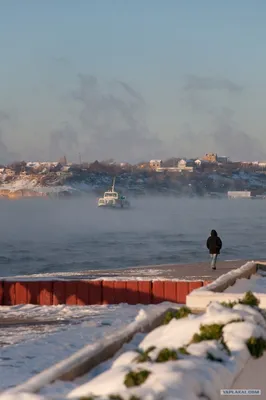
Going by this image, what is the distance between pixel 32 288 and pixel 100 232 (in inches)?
3195

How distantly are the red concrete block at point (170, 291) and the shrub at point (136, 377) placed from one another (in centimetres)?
1545

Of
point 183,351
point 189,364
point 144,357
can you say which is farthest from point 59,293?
point 189,364

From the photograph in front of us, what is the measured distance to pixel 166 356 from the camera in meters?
6.92

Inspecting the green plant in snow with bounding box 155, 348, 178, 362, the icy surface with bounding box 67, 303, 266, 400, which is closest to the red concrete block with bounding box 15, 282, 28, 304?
the icy surface with bounding box 67, 303, 266, 400

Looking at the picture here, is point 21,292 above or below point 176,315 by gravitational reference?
below

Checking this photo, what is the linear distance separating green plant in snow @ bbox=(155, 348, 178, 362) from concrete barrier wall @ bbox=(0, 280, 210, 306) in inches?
575

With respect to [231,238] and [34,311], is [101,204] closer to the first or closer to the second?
[231,238]

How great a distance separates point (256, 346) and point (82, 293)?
14585mm

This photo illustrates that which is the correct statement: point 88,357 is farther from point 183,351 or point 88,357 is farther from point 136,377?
point 136,377

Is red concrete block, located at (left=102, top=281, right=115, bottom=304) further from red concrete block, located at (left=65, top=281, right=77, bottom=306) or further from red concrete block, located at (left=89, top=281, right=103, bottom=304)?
red concrete block, located at (left=65, top=281, right=77, bottom=306)

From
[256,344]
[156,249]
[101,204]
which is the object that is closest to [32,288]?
[256,344]

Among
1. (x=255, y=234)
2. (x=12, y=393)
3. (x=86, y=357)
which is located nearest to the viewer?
(x=12, y=393)

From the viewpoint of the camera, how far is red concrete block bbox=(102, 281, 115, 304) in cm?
2217

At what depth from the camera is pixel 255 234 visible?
96062 millimetres
